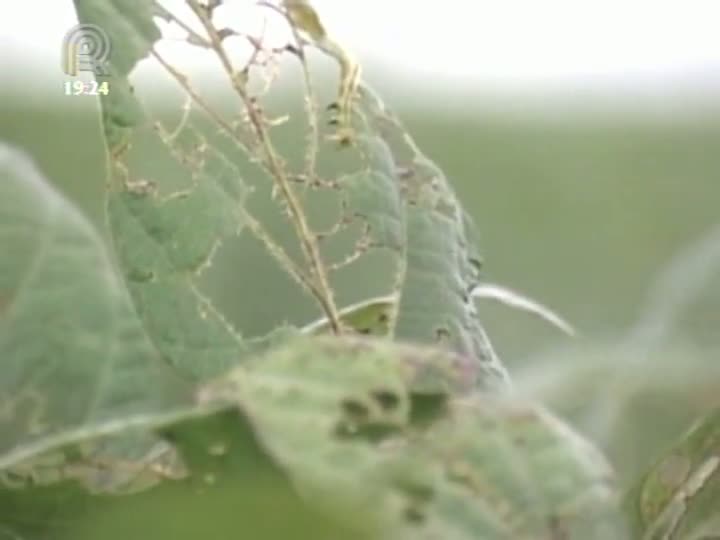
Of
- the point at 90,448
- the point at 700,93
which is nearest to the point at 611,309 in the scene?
the point at 700,93

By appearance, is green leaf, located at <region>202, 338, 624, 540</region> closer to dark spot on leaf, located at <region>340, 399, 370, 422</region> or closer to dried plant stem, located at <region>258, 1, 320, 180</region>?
dark spot on leaf, located at <region>340, 399, 370, 422</region>

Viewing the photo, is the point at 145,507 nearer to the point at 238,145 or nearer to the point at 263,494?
the point at 263,494

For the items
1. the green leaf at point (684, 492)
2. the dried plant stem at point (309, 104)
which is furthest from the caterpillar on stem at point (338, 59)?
the green leaf at point (684, 492)

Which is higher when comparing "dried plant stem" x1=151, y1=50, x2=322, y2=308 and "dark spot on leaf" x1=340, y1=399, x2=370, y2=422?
"dark spot on leaf" x1=340, y1=399, x2=370, y2=422

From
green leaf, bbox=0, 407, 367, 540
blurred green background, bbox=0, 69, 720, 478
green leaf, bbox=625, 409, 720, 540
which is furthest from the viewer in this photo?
blurred green background, bbox=0, 69, 720, 478

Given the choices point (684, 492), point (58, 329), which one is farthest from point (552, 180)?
point (684, 492)

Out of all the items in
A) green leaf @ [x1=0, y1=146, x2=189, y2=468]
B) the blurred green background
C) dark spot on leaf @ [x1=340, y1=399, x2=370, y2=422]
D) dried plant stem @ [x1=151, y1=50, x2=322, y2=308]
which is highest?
dark spot on leaf @ [x1=340, y1=399, x2=370, y2=422]

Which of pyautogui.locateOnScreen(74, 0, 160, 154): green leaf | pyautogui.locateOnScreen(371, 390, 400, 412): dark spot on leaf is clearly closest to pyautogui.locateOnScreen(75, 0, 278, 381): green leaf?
pyautogui.locateOnScreen(74, 0, 160, 154): green leaf
